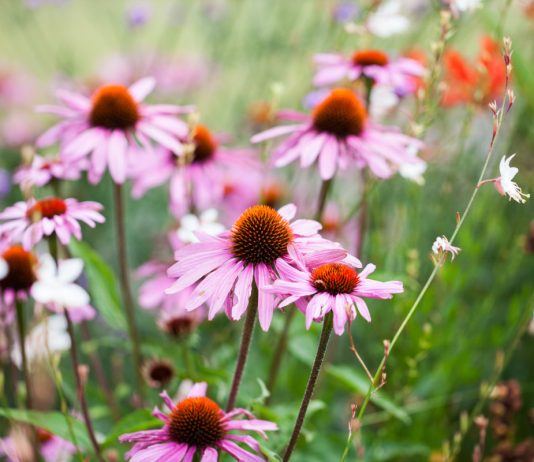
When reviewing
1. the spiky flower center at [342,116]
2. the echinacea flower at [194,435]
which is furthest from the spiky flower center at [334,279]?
the spiky flower center at [342,116]

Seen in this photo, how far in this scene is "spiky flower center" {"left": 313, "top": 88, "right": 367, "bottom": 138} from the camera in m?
0.88

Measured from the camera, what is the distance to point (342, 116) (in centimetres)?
88

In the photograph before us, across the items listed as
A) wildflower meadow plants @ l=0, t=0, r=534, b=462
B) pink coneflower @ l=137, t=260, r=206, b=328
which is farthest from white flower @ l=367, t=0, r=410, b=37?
pink coneflower @ l=137, t=260, r=206, b=328

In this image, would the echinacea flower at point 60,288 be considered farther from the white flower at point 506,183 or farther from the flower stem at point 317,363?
the white flower at point 506,183

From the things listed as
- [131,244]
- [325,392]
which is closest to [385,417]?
[325,392]

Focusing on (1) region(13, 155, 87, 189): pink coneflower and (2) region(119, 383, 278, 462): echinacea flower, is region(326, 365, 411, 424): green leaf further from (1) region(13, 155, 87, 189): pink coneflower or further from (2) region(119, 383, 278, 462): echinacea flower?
(1) region(13, 155, 87, 189): pink coneflower

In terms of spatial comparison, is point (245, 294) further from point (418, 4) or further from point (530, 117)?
point (418, 4)

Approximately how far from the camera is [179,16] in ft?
7.18

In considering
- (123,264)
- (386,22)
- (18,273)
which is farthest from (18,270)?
(386,22)

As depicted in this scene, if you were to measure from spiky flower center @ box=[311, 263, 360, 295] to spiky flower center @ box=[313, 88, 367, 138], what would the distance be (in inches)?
14.0

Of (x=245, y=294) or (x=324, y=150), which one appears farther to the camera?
(x=324, y=150)

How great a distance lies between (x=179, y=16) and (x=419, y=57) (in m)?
1.05

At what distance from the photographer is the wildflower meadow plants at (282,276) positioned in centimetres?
57

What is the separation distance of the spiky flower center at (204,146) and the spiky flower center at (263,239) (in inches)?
18.4
